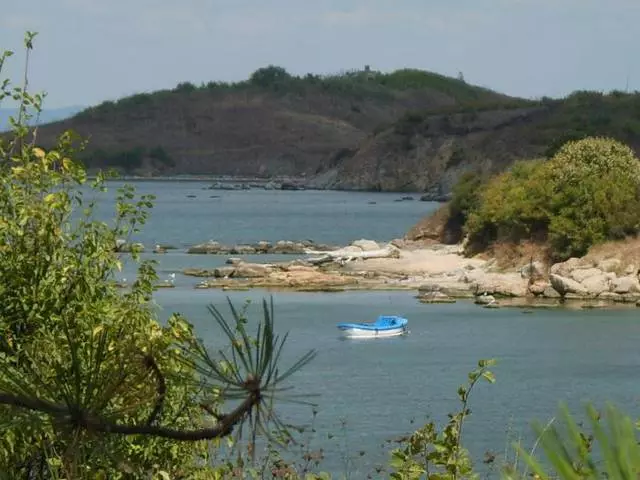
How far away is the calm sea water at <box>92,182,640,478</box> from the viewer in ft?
60.0

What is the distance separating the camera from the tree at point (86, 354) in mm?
2318

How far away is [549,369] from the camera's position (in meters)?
26.1

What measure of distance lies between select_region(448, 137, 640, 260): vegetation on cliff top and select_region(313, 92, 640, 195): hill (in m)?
57.8

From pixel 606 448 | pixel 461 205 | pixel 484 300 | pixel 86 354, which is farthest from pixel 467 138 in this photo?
pixel 606 448

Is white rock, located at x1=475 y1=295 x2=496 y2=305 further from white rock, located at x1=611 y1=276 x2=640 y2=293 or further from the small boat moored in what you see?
the small boat moored

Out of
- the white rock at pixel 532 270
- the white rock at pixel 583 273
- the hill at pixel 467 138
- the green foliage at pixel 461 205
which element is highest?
the hill at pixel 467 138

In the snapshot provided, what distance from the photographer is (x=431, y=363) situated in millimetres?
26703

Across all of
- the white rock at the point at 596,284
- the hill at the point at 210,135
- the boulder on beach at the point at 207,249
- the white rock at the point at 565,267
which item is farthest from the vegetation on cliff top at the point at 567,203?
the hill at the point at 210,135

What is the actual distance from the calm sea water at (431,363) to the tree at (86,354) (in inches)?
117

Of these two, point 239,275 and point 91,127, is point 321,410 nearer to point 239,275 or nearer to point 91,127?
point 239,275

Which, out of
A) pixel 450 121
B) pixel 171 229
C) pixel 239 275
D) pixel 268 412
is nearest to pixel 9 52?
pixel 268 412

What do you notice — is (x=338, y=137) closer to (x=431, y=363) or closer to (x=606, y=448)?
(x=431, y=363)

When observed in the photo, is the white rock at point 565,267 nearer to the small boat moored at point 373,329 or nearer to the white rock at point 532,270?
the white rock at point 532,270

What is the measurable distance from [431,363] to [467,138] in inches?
3997
